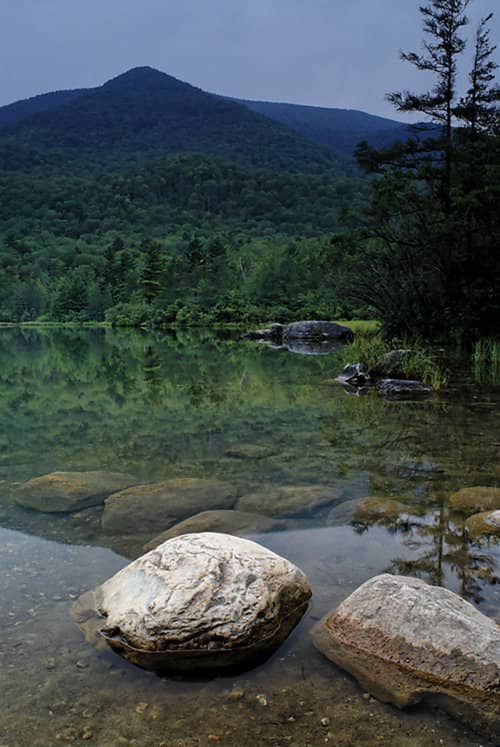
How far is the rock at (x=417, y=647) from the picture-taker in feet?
8.13

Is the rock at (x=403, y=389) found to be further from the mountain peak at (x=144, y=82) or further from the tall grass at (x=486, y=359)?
the mountain peak at (x=144, y=82)

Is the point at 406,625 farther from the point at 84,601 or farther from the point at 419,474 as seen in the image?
the point at 419,474

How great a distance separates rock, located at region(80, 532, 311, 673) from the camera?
9.09 feet

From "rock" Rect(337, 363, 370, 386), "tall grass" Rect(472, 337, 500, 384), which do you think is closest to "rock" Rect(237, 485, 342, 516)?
"rock" Rect(337, 363, 370, 386)

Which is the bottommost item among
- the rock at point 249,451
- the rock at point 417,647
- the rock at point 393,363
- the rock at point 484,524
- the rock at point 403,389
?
the rock at point 403,389

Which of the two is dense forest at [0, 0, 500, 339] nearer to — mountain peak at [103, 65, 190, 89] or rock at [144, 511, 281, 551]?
mountain peak at [103, 65, 190, 89]

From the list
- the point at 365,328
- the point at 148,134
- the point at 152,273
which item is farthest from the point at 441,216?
the point at 148,134

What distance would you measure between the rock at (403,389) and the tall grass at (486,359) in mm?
2320

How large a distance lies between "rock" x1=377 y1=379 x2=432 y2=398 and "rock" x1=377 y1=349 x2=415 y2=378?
3.60 ft

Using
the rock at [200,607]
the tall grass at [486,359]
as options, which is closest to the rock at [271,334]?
the tall grass at [486,359]

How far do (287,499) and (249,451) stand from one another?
5.82ft

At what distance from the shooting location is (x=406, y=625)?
2771 mm

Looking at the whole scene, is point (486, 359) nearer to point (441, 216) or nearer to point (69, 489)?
point (441, 216)

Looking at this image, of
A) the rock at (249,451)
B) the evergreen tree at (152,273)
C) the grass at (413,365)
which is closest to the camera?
the rock at (249,451)
